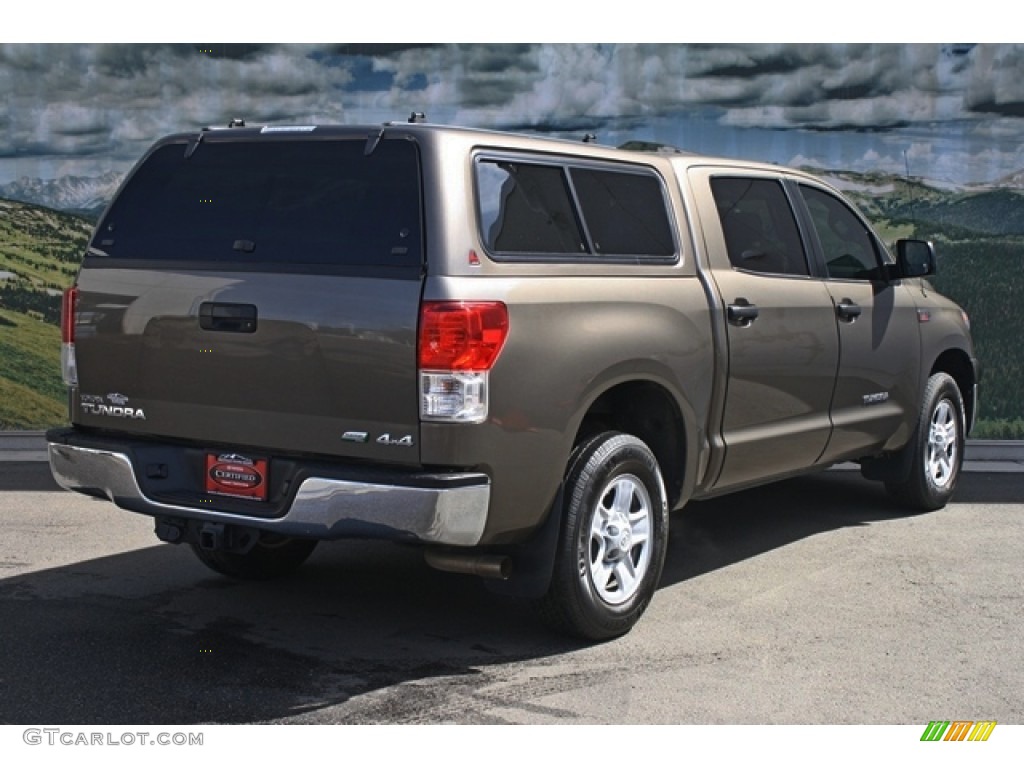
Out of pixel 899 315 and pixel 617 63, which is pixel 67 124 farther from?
pixel 899 315

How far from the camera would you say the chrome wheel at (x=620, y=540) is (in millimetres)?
5988

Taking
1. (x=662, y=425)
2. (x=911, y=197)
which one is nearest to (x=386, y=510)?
(x=662, y=425)

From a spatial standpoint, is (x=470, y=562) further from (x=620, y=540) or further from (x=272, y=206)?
(x=272, y=206)

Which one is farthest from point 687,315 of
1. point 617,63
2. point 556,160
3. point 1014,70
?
point 1014,70

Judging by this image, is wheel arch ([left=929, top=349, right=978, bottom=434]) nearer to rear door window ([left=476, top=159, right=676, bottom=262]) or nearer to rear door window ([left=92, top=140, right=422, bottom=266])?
rear door window ([left=476, top=159, right=676, bottom=262])

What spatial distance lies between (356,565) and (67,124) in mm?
6322

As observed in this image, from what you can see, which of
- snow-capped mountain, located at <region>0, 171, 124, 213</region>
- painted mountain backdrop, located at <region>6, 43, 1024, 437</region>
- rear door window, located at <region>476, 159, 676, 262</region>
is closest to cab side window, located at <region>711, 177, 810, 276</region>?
rear door window, located at <region>476, 159, 676, 262</region>

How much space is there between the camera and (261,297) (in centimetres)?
554

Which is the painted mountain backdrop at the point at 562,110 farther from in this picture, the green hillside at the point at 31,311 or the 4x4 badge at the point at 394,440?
the 4x4 badge at the point at 394,440

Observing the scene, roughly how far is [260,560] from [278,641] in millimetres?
1037

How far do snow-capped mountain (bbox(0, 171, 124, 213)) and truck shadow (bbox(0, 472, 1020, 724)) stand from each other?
5387 millimetres

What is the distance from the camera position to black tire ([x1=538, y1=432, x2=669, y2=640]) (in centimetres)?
577

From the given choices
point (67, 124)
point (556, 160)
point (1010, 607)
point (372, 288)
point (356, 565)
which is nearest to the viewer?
point (372, 288)

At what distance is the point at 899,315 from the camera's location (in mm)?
8258
